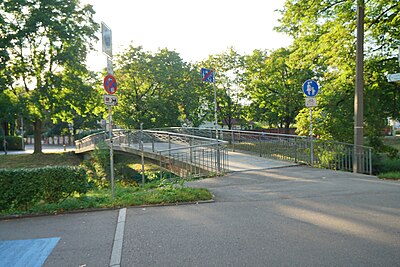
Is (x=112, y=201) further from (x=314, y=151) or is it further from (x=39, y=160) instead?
(x=39, y=160)

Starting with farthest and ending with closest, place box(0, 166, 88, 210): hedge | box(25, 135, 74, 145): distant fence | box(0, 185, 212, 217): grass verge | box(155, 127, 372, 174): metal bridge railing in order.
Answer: box(25, 135, 74, 145): distant fence
box(155, 127, 372, 174): metal bridge railing
box(0, 166, 88, 210): hedge
box(0, 185, 212, 217): grass verge

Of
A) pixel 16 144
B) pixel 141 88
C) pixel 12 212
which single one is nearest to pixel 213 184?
pixel 12 212

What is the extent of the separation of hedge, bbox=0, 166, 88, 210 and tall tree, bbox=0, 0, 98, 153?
1821 centimetres

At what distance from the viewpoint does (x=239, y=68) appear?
28.9 meters

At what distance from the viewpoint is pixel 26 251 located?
4.09 meters

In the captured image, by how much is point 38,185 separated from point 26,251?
2.42 metres

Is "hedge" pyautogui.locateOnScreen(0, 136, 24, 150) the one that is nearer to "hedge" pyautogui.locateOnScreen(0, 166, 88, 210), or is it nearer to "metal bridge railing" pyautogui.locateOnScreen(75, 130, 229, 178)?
"metal bridge railing" pyautogui.locateOnScreen(75, 130, 229, 178)

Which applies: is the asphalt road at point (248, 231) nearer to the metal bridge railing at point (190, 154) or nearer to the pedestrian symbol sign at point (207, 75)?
the metal bridge railing at point (190, 154)

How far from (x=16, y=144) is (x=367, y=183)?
45.6 meters

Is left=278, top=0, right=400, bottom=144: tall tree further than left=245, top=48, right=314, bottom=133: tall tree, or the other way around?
left=245, top=48, right=314, bottom=133: tall tree

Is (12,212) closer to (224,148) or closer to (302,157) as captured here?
(224,148)

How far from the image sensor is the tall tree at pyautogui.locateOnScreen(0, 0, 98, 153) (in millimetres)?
21453

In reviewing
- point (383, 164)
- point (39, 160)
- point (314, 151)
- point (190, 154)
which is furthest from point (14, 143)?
point (383, 164)

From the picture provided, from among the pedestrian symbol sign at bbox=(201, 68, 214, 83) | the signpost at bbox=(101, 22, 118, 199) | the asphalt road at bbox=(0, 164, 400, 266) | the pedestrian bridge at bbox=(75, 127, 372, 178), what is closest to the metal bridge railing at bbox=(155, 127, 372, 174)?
the pedestrian bridge at bbox=(75, 127, 372, 178)
